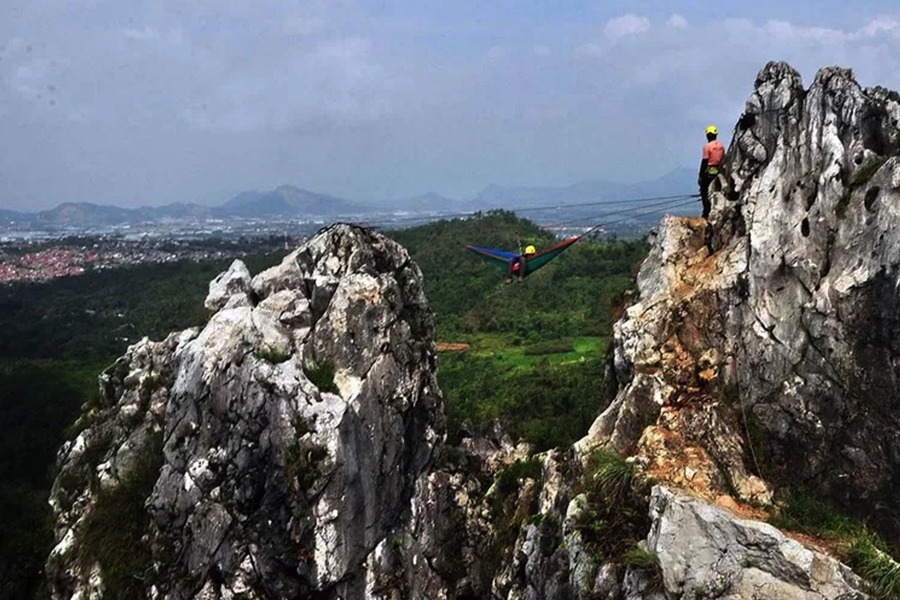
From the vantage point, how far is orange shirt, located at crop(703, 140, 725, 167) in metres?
14.8

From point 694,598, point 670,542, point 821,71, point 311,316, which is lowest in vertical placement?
point 694,598

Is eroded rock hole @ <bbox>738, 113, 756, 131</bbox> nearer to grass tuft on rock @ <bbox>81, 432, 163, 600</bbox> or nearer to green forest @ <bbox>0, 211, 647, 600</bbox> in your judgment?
green forest @ <bbox>0, 211, 647, 600</bbox>

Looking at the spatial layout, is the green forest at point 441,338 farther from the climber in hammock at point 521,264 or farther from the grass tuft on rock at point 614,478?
the grass tuft on rock at point 614,478

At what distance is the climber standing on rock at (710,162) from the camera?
14773 millimetres

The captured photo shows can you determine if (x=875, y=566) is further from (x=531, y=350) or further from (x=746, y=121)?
(x=531, y=350)

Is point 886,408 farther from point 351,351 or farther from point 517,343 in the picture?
point 517,343

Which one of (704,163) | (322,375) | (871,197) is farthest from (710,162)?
(322,375)

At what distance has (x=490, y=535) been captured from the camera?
1684 cm

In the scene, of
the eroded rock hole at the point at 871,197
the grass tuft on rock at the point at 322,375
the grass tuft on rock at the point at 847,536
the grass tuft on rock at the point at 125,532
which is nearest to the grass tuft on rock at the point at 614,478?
the grass tuft on rock at the point at 847,536

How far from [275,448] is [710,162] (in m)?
12.0

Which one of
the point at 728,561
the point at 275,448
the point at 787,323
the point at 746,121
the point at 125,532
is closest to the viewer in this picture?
the point at 728,561

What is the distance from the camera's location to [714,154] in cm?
1483

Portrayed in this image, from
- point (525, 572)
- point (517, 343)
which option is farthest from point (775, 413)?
point (517, 343)

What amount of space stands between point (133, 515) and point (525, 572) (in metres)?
9.90
